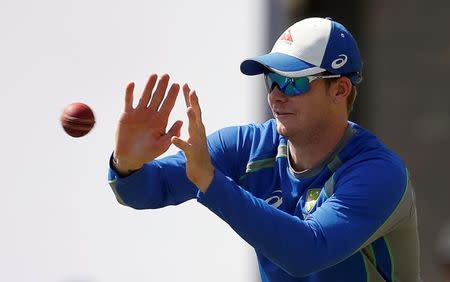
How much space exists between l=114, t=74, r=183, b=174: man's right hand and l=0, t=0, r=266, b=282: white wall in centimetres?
355

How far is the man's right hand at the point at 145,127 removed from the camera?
17.0ft

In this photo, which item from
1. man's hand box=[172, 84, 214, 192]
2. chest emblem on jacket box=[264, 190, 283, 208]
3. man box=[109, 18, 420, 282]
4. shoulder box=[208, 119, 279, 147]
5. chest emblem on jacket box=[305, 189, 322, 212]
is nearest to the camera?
man's hand box=[172, 84, 214, 192]

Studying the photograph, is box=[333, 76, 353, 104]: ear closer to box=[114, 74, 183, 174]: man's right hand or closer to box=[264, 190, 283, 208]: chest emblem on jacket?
box=[264, 190, 283, 208]: chest emblem on jacket

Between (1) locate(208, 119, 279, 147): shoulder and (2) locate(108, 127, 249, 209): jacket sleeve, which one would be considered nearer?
(2) locate(108, 127, 249, 209): jacket sleeve

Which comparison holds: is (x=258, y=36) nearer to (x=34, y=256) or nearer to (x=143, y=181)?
(x=34, y=256)

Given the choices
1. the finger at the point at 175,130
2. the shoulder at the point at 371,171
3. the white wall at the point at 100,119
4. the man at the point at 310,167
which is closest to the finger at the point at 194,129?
the man at the point at 310,167

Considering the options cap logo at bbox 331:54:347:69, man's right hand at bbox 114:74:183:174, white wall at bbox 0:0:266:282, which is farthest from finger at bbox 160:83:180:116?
white wall at bbox 0:0:266:282

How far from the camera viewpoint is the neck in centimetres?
525

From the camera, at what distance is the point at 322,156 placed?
528 cm

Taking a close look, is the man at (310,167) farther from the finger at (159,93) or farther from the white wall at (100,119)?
the white wall at (100,119)

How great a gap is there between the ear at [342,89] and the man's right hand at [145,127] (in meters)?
0.62

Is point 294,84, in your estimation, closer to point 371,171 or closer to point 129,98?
point 371,171

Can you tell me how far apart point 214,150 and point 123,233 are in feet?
11.9

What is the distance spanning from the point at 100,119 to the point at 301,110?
3.89 meters
